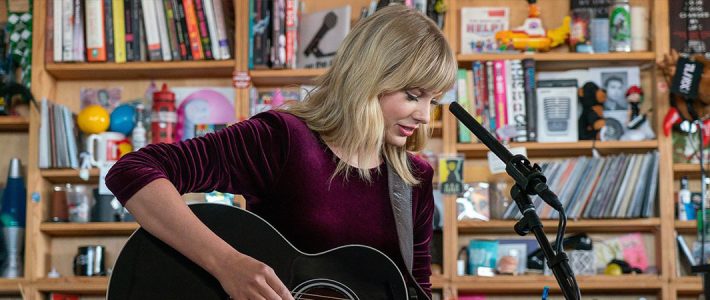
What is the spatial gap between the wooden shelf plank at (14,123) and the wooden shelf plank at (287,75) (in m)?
0.89

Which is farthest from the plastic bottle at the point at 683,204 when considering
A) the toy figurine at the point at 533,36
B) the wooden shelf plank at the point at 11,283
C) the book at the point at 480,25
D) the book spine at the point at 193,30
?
the wooden shelf plank at the point at 11,283

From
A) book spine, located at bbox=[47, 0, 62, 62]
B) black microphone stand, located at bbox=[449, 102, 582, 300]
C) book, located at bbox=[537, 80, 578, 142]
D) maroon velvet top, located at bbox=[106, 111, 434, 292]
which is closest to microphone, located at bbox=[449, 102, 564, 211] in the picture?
black microphone stand, located at bbox=[449, 102, 582, 300]

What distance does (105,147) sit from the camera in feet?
12.8

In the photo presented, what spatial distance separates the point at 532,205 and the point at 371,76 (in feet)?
1.39

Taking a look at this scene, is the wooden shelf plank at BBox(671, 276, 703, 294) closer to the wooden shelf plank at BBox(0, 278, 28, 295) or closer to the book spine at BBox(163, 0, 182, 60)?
the book spine at BBox(163, 0, 182, 60)

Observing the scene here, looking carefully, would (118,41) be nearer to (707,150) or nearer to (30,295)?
(30,295)

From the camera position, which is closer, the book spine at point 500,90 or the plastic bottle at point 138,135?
the book spine at point 500,90

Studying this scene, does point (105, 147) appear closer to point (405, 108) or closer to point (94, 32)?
point (94, 32)

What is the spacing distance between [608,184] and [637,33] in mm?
589

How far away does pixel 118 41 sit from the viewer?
387 cm

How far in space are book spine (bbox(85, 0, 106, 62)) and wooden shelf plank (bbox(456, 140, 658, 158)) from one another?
1385 mm

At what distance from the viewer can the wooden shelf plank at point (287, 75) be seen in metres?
3.78

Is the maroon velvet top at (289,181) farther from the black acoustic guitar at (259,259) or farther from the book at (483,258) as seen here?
the book at (483,258)

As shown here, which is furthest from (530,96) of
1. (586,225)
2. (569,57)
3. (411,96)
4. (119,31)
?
(411,96)
